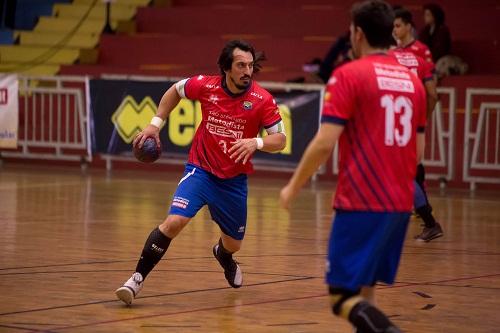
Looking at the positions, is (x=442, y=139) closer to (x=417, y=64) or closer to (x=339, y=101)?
(x=417, y=64)

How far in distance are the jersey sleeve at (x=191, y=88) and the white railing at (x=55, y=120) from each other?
37.8ft

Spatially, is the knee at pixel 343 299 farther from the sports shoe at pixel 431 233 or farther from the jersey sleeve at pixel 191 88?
the sports shoe at pixel 431 233

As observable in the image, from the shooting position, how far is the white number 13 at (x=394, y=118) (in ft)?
19.9

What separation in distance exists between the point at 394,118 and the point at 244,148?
245 centimetres

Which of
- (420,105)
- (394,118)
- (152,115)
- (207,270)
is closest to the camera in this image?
(394,118)

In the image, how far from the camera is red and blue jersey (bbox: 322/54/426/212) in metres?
6.00

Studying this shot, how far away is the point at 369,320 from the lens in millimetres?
5875

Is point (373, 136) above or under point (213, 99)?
above

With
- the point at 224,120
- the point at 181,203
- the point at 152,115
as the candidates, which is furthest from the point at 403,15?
the point at 152,115

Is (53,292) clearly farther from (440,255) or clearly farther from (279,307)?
(440,255)

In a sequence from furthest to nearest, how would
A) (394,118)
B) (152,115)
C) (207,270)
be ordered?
1. (152,115)
2. (207,270)
3. (394,118)

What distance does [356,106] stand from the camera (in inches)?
237

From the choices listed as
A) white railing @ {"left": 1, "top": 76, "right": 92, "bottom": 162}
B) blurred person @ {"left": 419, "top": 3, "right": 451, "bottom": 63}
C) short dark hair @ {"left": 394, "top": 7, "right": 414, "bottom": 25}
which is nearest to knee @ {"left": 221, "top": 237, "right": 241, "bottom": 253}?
short dark hair @ {"left": 394, "top": 7, "right": 414, "bottom": 25}

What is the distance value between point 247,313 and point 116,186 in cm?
987
